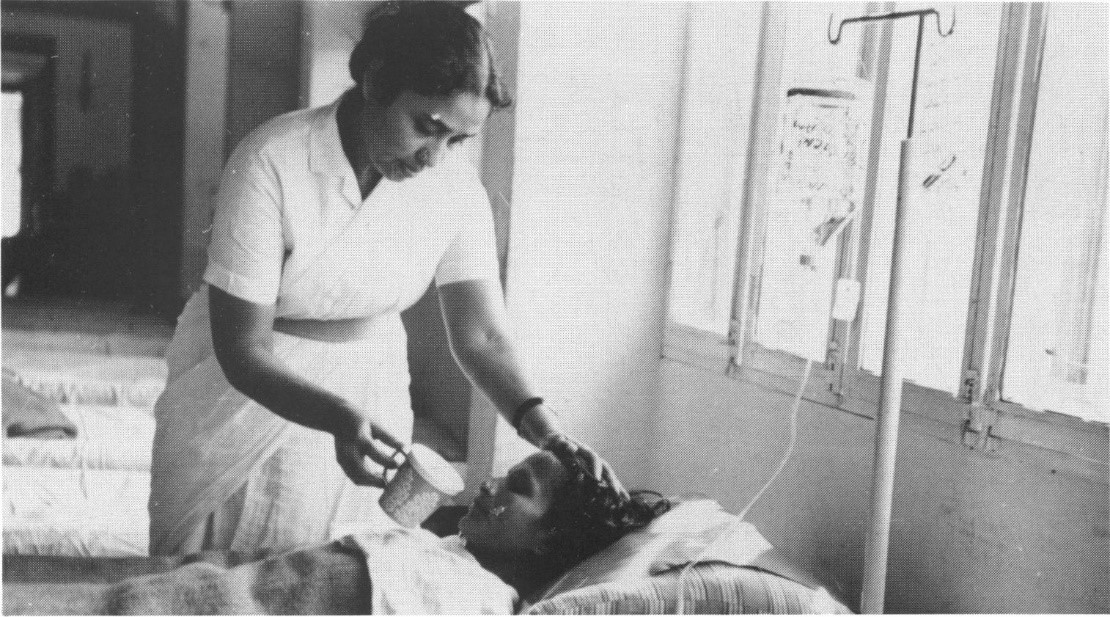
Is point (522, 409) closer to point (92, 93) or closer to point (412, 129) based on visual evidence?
point (412, 129)

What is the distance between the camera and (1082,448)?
1360 millimetres

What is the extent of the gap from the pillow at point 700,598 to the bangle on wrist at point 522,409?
0.38m

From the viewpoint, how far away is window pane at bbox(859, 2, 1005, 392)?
1526 mm

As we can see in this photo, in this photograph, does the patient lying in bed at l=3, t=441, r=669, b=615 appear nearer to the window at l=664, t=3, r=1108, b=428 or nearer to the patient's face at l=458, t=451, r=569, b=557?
the patient's face at l=458, t=451, r=569, b=557

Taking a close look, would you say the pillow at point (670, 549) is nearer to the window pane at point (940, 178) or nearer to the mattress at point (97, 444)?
the window pane at point (940, 178)

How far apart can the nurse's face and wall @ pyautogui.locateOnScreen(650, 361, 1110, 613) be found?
0.63 metres

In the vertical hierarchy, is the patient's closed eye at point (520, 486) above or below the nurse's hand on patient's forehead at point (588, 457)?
below

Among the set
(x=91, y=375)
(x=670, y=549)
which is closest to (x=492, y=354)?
(x=670, y=549)

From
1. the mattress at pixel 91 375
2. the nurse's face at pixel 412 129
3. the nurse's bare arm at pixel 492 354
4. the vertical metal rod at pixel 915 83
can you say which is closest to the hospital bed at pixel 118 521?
the mattress at pixel 91 375

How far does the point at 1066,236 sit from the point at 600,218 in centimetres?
78

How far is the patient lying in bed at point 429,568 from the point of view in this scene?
4.56ft

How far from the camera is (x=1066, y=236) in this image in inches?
56.7

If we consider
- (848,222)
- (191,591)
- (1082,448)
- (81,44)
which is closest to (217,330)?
(191,591)

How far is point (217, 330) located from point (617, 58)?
2.83ft
